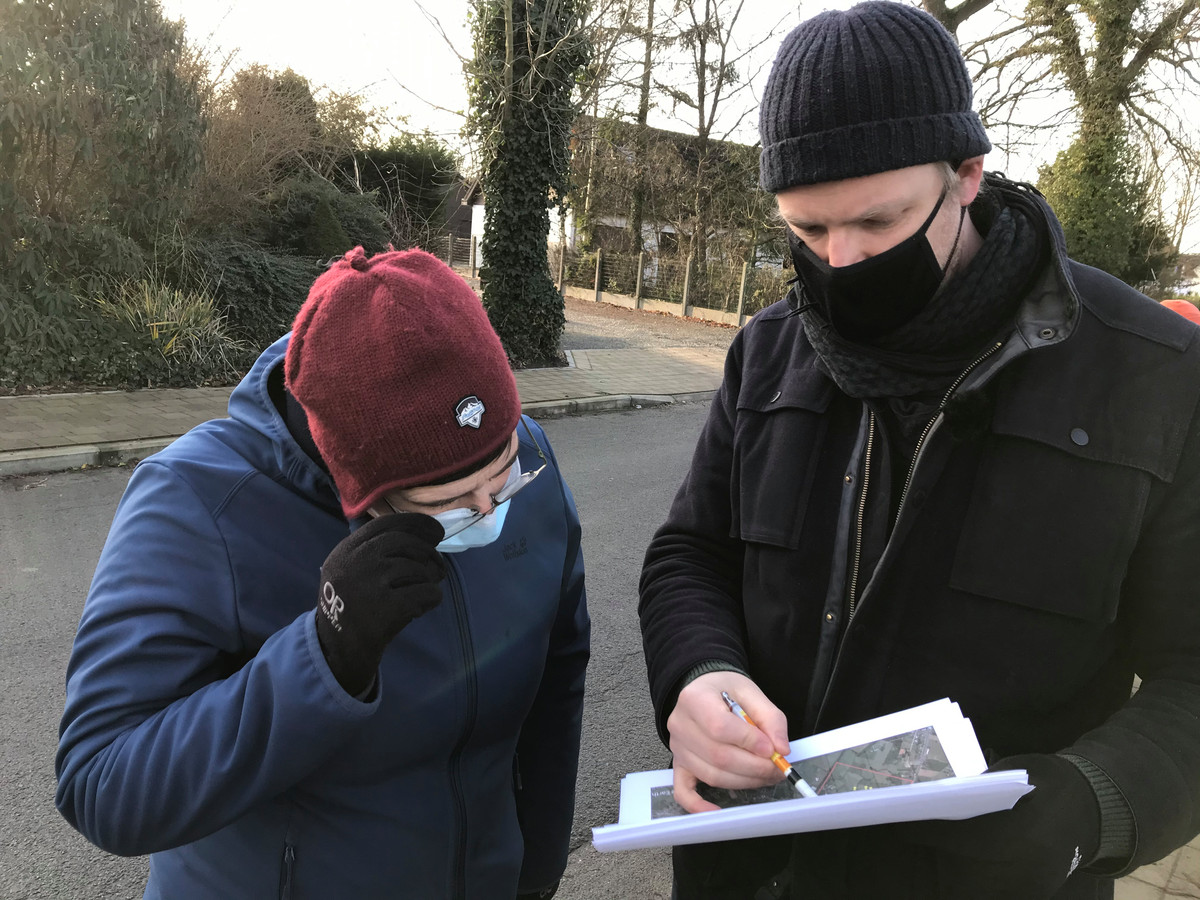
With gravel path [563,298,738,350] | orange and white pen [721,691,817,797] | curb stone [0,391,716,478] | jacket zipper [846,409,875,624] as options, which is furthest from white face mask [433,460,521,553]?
gravel path [563,298,738,350]

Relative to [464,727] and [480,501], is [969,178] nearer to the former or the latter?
[480,501]

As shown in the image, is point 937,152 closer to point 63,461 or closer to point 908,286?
point 908,286

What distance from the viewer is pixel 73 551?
4781 millimetres

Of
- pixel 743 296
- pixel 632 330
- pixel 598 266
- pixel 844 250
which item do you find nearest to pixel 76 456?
pixel 844 250

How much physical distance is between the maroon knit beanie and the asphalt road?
80.1 inches

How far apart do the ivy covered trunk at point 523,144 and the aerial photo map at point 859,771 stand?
1063 centimetres

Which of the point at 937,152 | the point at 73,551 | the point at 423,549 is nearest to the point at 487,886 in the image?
the point at 423,549

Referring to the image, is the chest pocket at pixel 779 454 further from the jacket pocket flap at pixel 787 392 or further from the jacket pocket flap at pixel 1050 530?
the jacket pocket flap at pixel 1050 530

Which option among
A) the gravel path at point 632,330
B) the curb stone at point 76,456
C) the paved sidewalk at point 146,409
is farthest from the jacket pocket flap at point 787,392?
the gravel path at point 632,330

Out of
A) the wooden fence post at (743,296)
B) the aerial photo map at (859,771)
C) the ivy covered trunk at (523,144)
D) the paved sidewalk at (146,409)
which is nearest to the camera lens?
the aerial photo map at (859,771)

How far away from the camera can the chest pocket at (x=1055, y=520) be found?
121cm

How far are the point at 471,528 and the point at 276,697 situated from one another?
0.42m

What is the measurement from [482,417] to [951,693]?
873mm

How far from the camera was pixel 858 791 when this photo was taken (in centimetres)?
110
